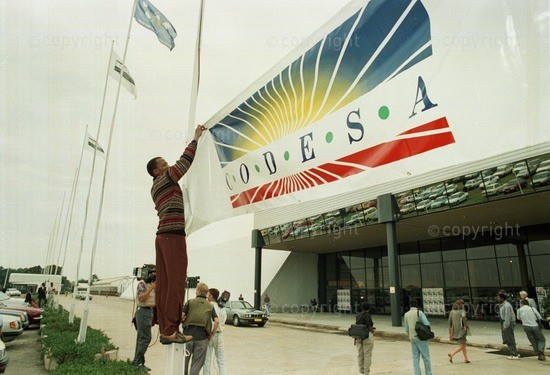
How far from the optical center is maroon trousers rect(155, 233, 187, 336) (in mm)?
2617

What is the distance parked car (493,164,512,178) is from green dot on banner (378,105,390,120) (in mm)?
16234

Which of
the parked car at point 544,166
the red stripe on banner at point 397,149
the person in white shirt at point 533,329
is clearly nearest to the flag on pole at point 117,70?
the red stripe on banner at point 397,149

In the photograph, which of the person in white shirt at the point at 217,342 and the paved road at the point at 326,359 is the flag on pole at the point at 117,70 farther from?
the paved road at the point at 326,359

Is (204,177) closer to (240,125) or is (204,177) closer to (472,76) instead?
(240,125)

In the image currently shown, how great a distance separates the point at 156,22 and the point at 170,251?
7.08m

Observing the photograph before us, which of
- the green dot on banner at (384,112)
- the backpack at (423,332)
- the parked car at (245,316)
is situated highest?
the green dot on banner at (384,112)

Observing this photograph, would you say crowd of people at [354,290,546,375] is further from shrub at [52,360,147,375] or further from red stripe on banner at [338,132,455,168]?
red stripe on banner at [338,132,455,168]

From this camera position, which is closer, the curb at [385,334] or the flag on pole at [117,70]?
the flag on pole at [117,70]

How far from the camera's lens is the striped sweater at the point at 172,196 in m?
2.84

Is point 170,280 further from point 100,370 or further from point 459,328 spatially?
point 459,328

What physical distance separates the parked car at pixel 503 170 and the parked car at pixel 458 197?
1.62m

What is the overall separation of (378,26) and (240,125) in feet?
5.00

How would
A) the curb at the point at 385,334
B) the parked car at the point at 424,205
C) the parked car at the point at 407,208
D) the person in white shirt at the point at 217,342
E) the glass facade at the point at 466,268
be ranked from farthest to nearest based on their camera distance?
the glass facade at the point at 466,268, the parked car at the point at 407,208, the parked car at the point at 424,205, the curb at the point at 385,334, the person in white shirt at the point at 217,342

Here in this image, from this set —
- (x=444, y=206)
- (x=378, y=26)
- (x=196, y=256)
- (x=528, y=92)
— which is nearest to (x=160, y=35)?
(x=378, y=26)
